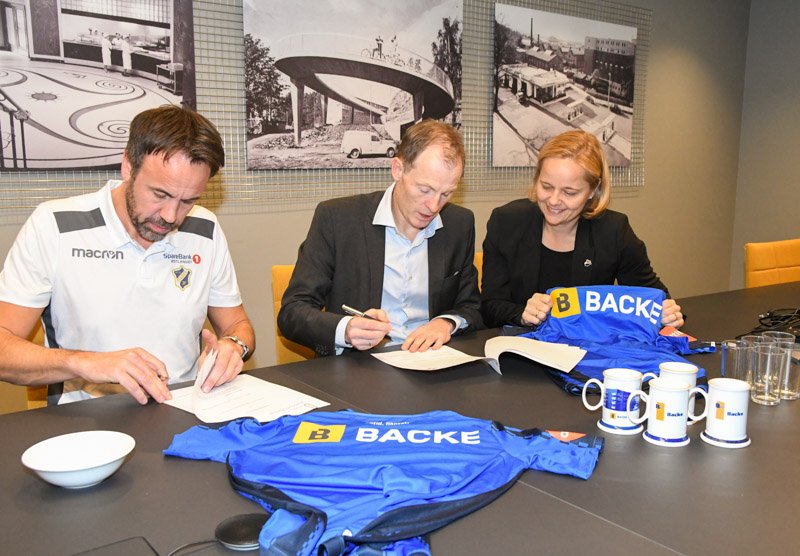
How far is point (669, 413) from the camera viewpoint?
1.29 m

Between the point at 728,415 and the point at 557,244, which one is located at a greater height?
the point at 557,244

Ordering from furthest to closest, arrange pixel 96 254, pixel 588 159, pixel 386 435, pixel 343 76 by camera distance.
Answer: pixel 343 76 < pixel 588 159 < pixel 96 254 < pixel 386 435

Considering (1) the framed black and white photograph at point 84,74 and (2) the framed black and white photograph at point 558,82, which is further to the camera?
(2) the framed black and white photograph at point 558,82

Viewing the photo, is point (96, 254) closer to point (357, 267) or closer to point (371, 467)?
point (357, 267)

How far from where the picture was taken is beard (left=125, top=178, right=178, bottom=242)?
5.82ft

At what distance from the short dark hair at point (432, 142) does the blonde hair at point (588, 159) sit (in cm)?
46

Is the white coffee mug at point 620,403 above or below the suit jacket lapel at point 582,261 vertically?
below

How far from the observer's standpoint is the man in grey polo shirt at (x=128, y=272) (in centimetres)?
171

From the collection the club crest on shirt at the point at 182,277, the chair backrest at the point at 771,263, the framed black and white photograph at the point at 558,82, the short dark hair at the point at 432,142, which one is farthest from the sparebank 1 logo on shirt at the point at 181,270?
the chair backrest at the point at 771,263

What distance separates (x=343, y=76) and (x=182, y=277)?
73.8 inches

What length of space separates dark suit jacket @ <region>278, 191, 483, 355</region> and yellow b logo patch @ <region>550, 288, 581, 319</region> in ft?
1.11

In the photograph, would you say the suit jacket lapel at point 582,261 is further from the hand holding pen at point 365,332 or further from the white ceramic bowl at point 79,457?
the white ceramic bowl at point 79,457

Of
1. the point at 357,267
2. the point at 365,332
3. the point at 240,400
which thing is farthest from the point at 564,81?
the point at 240,400

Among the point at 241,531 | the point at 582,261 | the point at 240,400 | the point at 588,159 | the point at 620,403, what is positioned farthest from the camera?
the point at 582,261
